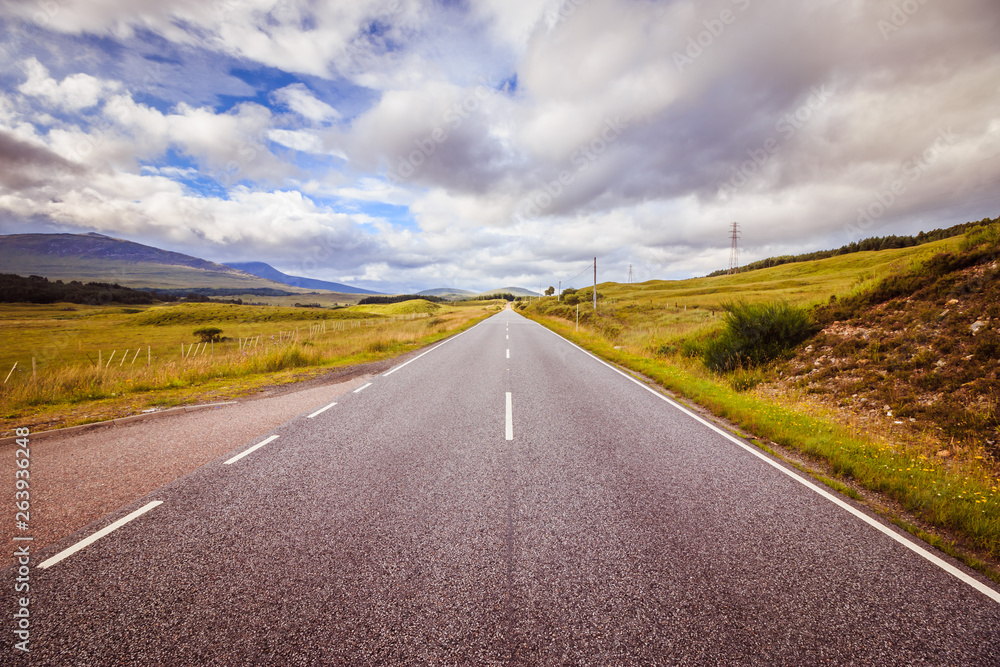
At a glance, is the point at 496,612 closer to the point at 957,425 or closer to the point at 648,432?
the point at 648,432

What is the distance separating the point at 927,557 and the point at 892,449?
2.94 m

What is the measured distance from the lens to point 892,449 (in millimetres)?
5285

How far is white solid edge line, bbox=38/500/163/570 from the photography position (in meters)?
2.91

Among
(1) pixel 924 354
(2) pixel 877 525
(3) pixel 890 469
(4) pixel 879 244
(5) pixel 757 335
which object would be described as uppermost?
(4) pixel 879 244

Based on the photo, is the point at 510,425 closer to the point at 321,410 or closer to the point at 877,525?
the point at 321,410

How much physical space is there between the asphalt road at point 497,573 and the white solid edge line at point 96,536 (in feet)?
0.13

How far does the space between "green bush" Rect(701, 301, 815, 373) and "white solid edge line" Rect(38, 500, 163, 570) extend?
12.9 meters

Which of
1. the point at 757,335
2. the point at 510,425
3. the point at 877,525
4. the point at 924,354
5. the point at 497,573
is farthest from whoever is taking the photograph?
the point at 757,335

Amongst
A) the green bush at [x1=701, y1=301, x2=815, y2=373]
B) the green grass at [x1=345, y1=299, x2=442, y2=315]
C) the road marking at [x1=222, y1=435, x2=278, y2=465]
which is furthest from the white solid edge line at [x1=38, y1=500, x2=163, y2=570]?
the green grass at [x1=345, y1=299, x2=442, y2=315]

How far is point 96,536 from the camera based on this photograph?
3242 millimetres

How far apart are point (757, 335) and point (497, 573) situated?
38.1 ft

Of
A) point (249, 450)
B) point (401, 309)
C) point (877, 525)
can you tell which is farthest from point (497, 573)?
point (401, 309)

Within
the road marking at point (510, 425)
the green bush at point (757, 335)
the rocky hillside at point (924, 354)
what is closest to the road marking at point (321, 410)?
the road marking at point (510, 425)

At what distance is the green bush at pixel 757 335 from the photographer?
1082cm
